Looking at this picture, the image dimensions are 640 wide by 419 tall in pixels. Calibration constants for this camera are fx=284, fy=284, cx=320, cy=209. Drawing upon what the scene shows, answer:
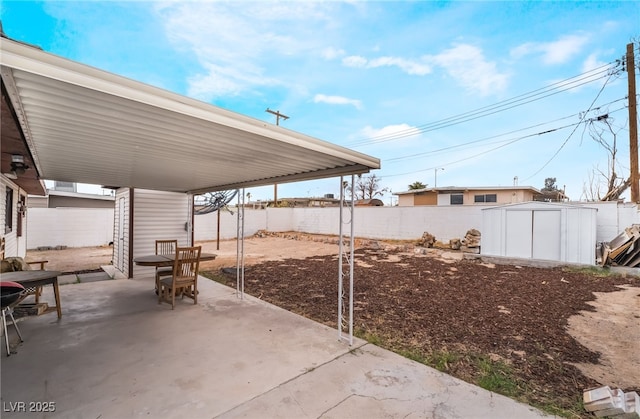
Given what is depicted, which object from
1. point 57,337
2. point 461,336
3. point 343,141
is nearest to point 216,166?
point 57,337

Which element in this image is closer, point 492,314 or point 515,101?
point 492,314

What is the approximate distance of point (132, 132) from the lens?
89.9 inches

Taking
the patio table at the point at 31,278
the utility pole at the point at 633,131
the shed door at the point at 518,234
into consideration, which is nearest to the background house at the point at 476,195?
the utility pole at the point at 633,131

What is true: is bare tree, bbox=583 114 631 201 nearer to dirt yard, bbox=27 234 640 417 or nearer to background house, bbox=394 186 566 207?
background house, bbox=394 186 566 207

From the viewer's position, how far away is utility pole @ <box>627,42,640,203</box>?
8.33 m

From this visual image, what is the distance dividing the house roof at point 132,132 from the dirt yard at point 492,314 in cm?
222

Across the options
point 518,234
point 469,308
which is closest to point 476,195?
point 518,234

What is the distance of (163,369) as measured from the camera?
8.57ft

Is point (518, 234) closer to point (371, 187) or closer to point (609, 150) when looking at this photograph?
point (609, 150)

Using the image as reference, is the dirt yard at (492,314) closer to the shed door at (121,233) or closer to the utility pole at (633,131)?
the shed door at (121,233)

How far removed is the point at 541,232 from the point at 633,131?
4060 millimetres

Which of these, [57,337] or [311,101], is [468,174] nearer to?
[311,101]

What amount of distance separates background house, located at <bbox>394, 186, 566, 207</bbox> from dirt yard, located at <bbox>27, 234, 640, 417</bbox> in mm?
8908

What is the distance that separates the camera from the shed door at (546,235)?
820 cm
